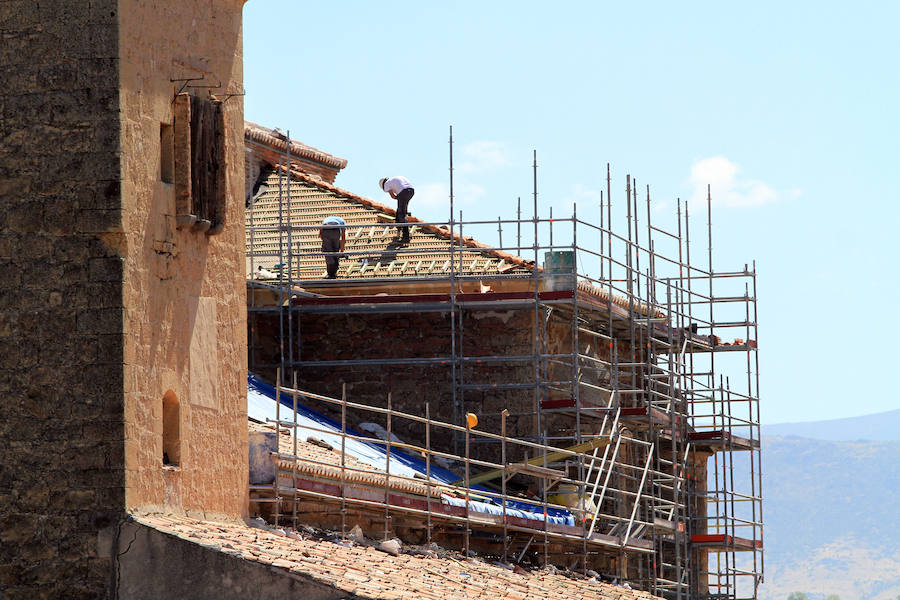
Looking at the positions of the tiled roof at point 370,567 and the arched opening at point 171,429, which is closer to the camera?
the tiled roof at point 370,567

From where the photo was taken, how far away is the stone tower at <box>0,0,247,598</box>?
15766mm

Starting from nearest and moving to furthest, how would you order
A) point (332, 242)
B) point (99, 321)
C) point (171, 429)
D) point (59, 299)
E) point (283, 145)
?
point (99, 321) → point (59, 299) → point (171, 429) → point (332, 242) → point (283, 145)

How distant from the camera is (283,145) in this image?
98.2 feet

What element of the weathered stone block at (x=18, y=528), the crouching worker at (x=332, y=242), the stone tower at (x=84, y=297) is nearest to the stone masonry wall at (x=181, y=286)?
the stone tower at (x=84, y=297)

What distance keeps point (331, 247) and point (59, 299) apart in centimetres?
1109

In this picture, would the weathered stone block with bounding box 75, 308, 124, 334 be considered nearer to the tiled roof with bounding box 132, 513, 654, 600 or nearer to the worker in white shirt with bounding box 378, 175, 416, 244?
the tiled roof with bounding box 132, 513, 654, 600

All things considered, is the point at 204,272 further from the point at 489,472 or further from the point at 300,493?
the point at 489,472

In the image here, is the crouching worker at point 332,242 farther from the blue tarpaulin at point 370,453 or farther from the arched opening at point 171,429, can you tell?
the arched opening at point 171,429

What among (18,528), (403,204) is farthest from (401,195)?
(18,528)

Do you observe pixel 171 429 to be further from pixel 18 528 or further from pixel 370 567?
pixel 370 567

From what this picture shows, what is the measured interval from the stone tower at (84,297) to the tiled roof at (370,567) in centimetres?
65

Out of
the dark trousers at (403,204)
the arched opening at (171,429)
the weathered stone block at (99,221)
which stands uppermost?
the dark trousers at (403,204)

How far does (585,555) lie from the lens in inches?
904

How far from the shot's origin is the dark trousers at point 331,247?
26.6 meters
